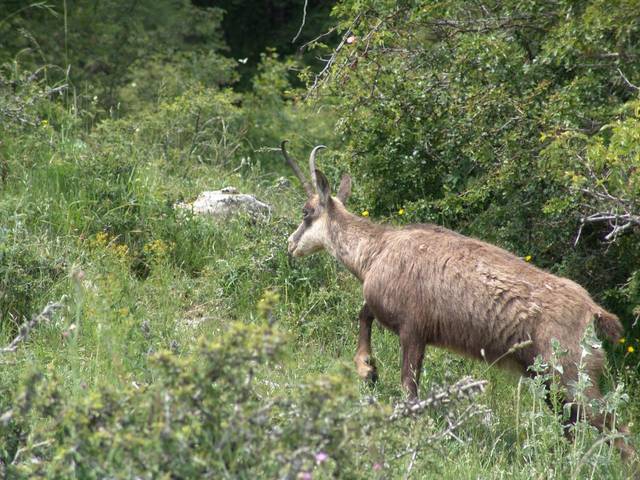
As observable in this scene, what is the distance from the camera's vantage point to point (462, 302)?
303 inches

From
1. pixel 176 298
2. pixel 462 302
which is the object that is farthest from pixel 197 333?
pixel 462 302

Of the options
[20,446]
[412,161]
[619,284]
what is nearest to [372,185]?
[412,161]

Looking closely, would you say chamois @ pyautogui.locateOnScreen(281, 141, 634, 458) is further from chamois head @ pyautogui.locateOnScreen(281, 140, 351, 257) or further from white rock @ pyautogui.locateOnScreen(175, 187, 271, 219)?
white rock @ pyautogui.locateOnScreen(175, 187, 271, 219)

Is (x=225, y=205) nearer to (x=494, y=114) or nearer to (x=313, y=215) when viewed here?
(x=313, y=215)

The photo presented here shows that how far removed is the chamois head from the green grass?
1.63 feet

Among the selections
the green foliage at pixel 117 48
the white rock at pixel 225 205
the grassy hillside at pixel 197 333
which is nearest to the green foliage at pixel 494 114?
the grassy hillside at pixel 197 333

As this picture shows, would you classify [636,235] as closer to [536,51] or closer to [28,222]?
[536,51]

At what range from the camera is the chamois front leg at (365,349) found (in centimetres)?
848

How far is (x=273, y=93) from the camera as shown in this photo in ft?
51.3

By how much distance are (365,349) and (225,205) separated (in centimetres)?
308

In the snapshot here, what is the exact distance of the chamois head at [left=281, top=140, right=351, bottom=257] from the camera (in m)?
9.04

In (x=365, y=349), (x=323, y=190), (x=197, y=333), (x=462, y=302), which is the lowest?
(x=197, y=333)

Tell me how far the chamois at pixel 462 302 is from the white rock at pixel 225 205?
2.31 meters

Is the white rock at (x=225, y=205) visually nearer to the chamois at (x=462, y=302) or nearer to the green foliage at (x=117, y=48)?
the chamois at (x=462, y=302)
